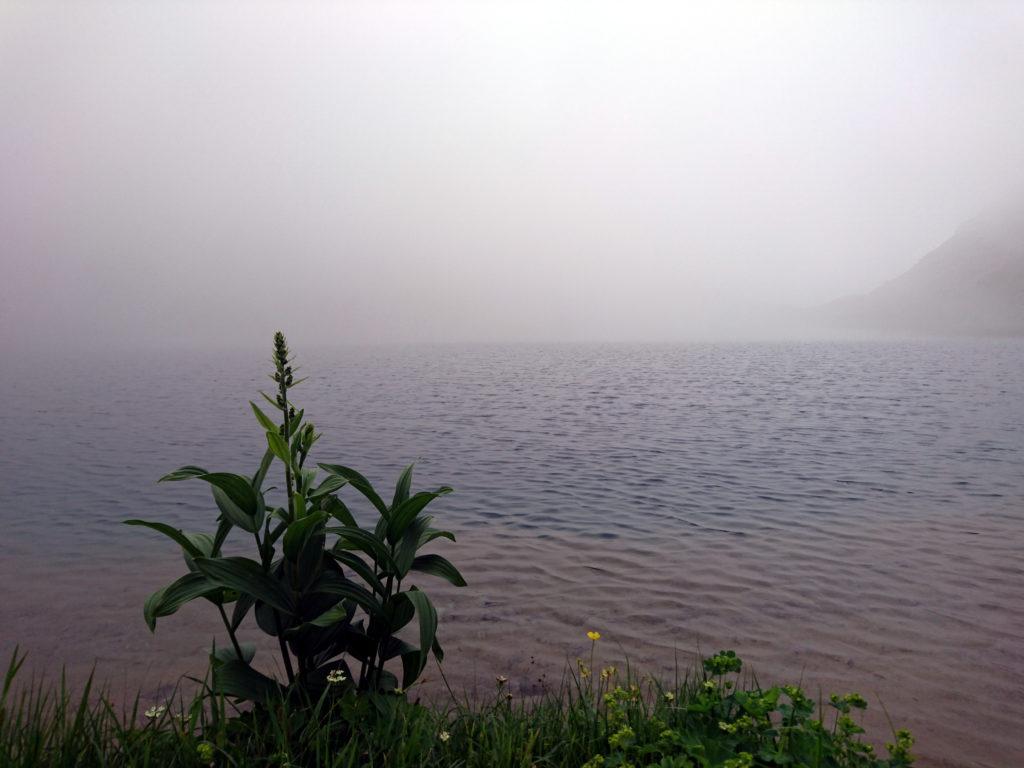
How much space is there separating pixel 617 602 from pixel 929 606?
3.53m

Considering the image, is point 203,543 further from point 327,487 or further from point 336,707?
point 336,707

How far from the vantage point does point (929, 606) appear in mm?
7527

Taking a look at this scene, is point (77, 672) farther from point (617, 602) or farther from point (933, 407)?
point (933, 407)

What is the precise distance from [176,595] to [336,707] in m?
1.21

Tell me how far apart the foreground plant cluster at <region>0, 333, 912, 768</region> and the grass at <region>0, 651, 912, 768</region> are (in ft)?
0.04

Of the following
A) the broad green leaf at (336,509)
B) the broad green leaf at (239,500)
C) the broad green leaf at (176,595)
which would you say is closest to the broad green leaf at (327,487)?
the broad green leaf at (336,509)

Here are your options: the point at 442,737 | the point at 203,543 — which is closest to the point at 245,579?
the point at 203,543

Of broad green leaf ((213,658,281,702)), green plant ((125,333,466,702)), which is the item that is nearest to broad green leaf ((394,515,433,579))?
green plant ((125,333,466,702))

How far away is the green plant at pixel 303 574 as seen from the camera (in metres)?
3.53

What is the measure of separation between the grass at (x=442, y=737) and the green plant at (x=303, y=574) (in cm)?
21

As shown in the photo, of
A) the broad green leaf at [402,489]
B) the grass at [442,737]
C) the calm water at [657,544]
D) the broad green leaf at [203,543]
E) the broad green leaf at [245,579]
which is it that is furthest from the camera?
the calm water at [657,544]

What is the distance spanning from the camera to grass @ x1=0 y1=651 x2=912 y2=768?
3.37m

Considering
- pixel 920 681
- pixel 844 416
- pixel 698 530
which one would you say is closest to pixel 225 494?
pixel 920 681

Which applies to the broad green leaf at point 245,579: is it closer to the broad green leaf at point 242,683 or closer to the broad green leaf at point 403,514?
the broad green leaf at point 242,683
